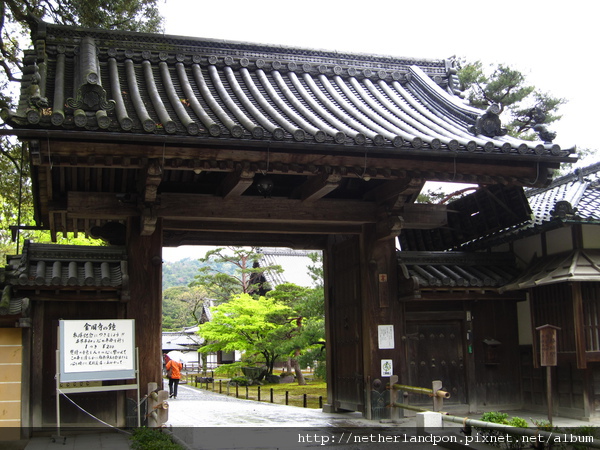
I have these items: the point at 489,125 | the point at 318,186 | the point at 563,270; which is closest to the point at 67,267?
the point at 318,186

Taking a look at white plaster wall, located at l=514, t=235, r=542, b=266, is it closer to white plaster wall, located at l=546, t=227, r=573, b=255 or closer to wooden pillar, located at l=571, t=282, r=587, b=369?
white plaster wall, located at l=546, t=227, r=573, b=255

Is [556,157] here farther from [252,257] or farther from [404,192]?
[252,257]

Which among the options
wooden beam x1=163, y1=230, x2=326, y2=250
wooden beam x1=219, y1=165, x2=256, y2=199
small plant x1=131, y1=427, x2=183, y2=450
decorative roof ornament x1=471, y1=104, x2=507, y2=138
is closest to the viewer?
small plant x1=131, y1=427, x2=183, y2=450

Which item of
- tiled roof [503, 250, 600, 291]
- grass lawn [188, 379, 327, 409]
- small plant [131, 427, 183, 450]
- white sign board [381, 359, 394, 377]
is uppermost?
tiled roof [503, 250, 600, 291]

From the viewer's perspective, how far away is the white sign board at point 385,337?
11781 mm

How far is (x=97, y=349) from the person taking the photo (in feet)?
31.0

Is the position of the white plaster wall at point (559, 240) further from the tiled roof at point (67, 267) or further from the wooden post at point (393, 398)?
the tiled roof at point (67, 267)

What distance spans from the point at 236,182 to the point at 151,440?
398 cm

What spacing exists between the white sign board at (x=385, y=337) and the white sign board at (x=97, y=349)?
14.9 feet

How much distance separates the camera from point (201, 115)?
9.66 m

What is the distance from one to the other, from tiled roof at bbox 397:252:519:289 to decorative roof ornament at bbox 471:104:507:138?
9.50 feet

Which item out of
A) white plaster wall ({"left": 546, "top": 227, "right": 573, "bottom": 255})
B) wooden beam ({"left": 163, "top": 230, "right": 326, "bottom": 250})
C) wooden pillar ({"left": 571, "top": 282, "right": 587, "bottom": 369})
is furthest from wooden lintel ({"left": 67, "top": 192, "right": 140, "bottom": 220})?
white plaster wall ({"left": 546, "top": 227, "right": 573, "bottom": 255})

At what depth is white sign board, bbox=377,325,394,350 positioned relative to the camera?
11.8 m

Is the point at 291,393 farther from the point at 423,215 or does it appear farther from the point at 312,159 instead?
the point at 312,159
